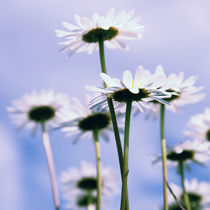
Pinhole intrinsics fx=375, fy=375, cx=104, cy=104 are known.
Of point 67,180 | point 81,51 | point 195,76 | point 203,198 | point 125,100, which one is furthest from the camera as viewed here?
point 67,180

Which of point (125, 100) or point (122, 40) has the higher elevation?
point (122, 40)

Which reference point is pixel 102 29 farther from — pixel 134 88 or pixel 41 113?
pixel 41 113

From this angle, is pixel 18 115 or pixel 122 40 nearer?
pixel 122 40

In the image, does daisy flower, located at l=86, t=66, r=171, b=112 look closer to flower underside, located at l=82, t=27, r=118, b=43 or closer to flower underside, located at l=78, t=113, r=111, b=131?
flower underside, located at l=82, t=27, r=118, b=43

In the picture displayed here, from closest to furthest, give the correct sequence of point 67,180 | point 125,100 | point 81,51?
point 125,100
point 81,51
point 67,180

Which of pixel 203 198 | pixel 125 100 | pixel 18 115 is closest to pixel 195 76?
pixel 125 100

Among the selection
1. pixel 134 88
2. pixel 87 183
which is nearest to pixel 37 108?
pixel 87 183

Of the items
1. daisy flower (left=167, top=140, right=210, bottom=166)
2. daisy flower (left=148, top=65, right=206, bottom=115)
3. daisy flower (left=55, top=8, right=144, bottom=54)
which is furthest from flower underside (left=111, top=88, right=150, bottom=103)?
daisy flower (left=167, top=140, right=210, bottom=166)

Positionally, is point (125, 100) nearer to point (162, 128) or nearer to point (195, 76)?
point (162, 128)
